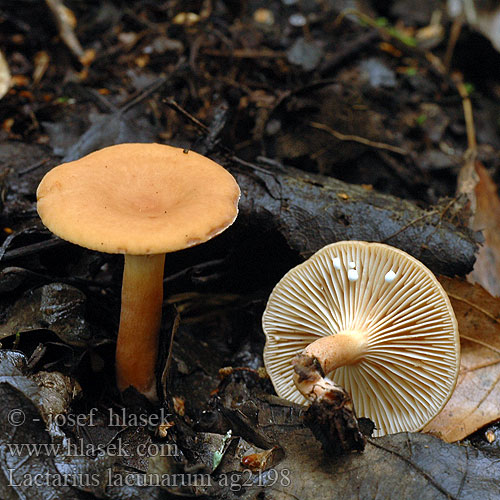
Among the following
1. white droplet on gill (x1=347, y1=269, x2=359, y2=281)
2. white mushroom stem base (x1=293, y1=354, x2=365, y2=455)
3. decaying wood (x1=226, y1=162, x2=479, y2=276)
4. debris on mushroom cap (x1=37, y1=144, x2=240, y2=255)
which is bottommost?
white mushroom stem base (x1=293, y1=354, x2=365, y2=455)

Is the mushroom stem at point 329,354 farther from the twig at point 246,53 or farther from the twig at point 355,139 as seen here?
the twig at point 246,53

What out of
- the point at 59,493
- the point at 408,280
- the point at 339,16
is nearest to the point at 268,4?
the point at 339,16

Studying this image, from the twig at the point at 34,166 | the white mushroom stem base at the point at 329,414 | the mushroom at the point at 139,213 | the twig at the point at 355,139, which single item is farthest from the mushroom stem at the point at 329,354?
the twig at the point at 34,166

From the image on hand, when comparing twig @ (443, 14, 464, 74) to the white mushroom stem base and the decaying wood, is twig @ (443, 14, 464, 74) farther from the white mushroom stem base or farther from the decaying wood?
the white mushroom stem base

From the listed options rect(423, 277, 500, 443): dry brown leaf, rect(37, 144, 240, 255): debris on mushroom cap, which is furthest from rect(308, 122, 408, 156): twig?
rect(37, 144, 240, 255): debris on mushroom cap

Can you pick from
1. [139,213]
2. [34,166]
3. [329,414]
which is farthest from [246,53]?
[329,414]

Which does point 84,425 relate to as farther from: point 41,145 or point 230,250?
point 41,145

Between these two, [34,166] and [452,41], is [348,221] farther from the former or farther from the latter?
[452,41]
